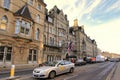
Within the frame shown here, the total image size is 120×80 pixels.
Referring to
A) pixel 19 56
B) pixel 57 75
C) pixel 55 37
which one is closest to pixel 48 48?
pixel 55 37

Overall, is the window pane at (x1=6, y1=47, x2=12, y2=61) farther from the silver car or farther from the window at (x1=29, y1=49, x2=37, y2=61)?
the silver car

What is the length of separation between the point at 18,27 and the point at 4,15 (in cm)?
318

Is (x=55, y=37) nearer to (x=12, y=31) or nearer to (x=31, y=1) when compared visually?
(x=31, y=1)

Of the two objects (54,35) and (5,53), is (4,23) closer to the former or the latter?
(5,53)

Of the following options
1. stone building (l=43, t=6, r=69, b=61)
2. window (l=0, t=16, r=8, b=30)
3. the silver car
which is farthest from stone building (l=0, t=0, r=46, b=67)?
the silver car

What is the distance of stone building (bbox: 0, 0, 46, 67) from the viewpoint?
21792 mm

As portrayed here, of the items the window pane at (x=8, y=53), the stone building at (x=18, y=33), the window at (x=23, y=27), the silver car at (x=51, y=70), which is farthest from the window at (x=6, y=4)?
the silver car at (x=51, y=70)

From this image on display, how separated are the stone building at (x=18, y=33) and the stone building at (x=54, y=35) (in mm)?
5466

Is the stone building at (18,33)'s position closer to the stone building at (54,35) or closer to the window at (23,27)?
the window at (23,27)

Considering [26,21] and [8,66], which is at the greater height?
[26,21]

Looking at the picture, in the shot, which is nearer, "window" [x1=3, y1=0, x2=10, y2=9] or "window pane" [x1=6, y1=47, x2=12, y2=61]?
"window pane" [x1=6, y1=47, x2=12, y2=61]

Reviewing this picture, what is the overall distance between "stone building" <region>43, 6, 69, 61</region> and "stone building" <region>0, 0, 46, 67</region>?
5.47m

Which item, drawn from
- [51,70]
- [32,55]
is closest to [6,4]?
[32,55]

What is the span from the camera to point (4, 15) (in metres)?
22.1
